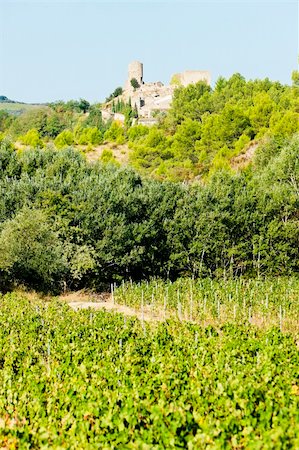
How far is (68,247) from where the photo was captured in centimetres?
2686

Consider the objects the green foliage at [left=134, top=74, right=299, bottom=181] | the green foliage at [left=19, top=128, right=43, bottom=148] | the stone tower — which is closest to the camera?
the green foliage at [left=134, top=74, right=299, bottom=181]

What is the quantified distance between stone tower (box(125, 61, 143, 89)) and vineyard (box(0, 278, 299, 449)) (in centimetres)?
11478

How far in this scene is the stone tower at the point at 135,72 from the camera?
126562mm

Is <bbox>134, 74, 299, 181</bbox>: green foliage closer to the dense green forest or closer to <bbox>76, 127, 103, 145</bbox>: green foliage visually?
the dense green forest

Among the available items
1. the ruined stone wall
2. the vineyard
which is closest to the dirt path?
the vineyard

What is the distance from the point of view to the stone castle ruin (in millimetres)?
111375

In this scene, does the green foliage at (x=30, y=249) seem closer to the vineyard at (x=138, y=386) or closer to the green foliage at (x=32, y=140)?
the vineyard at (x=138, y=386)

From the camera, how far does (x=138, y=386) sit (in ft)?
29.5

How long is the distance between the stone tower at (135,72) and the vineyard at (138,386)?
377 ft

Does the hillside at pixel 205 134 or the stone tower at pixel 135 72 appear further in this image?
the stone tower at pixel 135 72

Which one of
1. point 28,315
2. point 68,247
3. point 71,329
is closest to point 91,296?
point 68,247

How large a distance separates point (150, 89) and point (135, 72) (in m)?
9.15

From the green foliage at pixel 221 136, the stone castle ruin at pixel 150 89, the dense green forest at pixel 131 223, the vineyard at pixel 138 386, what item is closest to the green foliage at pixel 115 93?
the stone castle ruin at pixel 150 89

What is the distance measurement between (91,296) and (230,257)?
880 cm
